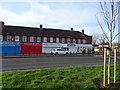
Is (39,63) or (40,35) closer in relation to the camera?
(39,63)

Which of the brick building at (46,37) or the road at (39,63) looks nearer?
the road at (39,63)

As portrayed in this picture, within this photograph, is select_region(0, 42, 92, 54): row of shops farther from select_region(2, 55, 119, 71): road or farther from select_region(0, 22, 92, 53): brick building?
select_region(2, 55, 119, 71): road

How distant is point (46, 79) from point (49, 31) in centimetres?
4124

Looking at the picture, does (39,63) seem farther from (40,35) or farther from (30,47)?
(40,35)

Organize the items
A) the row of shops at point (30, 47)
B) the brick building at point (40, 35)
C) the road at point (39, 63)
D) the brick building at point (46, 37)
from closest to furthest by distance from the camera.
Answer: the road at point (39, 63)
the row of shops at point (30, 47)
the brick building at point (40, 35)
the brick building at point (46, 37)

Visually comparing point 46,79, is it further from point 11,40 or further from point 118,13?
point 11,40

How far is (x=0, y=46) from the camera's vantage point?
3769cm

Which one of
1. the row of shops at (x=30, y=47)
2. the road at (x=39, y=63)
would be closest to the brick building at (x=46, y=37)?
the row of shops at (x=30, y=47)

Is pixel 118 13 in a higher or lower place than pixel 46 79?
higher

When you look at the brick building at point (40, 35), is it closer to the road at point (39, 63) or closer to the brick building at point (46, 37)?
the brick building at point (46, 37)

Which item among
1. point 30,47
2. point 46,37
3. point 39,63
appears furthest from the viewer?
point 46,37

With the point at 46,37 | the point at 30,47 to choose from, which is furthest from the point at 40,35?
the point at 30,47

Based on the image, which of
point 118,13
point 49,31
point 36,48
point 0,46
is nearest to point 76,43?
point 49,31

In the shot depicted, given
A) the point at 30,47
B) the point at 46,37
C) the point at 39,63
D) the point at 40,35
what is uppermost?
the point at 40,35
